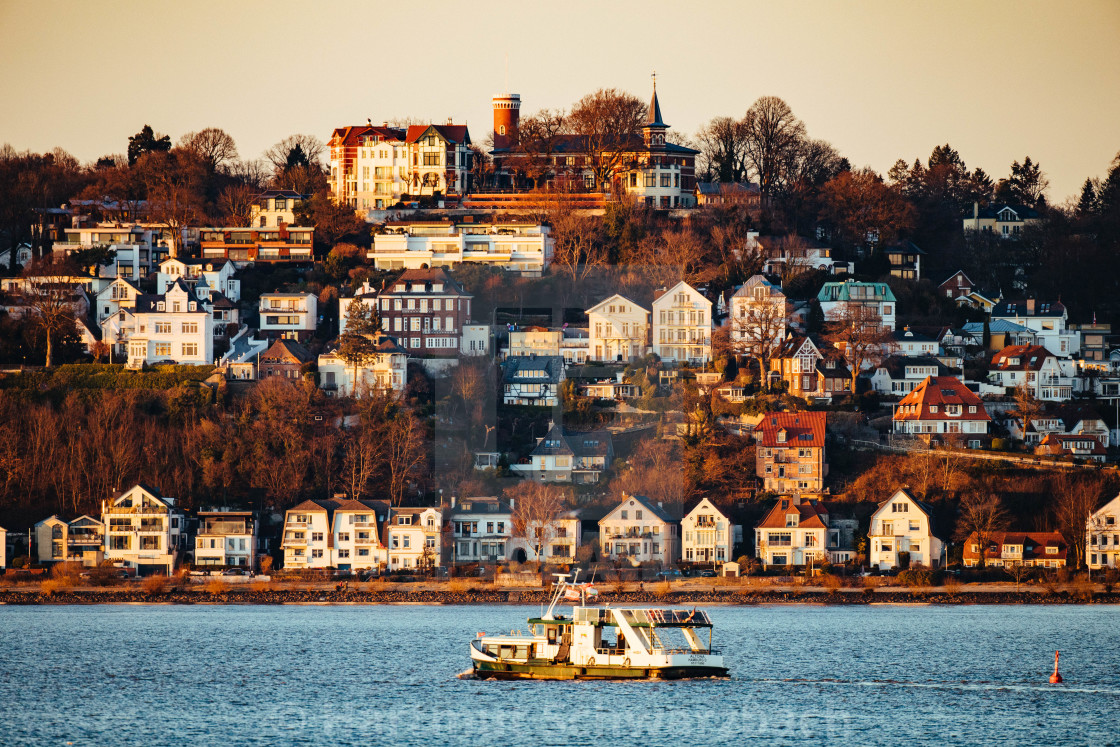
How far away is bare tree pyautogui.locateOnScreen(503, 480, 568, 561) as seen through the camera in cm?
6581

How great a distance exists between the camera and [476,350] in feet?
274

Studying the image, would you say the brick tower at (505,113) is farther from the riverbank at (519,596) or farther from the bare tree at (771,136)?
the riverbank at (519,596)

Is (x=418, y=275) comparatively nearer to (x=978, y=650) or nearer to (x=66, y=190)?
(x=66, y=190)

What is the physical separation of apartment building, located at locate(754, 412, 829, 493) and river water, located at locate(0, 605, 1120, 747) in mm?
11128

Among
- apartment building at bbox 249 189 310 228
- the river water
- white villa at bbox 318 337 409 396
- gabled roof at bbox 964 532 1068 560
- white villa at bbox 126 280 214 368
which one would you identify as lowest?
the river water

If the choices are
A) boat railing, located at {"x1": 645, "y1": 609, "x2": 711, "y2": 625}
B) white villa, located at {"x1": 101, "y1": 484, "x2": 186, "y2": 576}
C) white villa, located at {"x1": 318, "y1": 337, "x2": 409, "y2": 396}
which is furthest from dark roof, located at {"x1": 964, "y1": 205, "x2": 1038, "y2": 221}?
boat railing, located at {"x1": 645, "y1": 609, "x2": 711, "y2": 625}

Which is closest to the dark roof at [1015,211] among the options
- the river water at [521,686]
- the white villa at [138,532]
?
the river water at [521,686]

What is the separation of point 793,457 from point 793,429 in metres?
1.40

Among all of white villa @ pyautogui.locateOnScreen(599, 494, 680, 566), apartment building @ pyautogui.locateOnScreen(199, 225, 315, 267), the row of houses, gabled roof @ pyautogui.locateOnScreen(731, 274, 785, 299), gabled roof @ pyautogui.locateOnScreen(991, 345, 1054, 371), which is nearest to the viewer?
the row of houses

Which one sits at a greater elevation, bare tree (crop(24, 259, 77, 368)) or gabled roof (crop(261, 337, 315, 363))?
bare tree (crop(24, 259, 77, 368))

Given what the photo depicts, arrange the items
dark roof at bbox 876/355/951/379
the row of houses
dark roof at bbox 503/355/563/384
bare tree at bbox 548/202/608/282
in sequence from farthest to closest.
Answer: bare tree at bbox 548/202/608/282
dark roof at bbox 876/355/951/379
dark roof at bbox 503/355/563/384
the row of houses

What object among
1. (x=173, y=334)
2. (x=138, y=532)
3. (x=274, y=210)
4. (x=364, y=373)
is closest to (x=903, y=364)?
(x=364, y=373)

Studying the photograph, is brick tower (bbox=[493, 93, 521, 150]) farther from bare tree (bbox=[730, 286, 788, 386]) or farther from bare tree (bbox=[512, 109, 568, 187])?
bare tree (bbox=[730, 286, 788, 386])

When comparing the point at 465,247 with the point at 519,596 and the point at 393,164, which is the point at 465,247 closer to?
the point at 393,164
